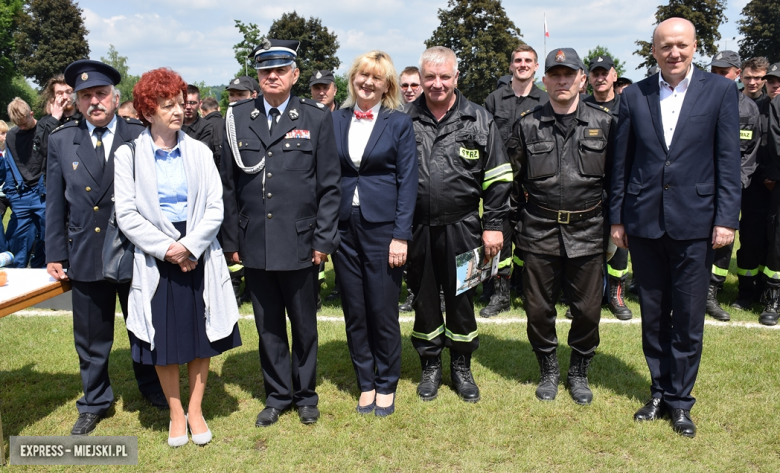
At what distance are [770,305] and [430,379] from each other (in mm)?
4067

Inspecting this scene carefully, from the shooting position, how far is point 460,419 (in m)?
3.98

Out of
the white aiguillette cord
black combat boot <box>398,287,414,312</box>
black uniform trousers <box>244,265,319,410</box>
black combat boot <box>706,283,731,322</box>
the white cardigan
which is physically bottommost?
black combat boot <box>398,287,414,312</box>

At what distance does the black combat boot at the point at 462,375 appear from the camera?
4305mm

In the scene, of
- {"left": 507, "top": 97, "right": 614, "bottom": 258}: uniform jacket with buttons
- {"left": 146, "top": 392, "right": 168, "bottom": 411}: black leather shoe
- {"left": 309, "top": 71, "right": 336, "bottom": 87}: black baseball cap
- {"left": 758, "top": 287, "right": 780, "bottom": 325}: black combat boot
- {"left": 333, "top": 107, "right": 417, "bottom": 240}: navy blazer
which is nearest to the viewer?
{"left": 333, "top": 107, "right": 417, "bottom": 240}: navy blazer

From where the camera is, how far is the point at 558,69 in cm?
388

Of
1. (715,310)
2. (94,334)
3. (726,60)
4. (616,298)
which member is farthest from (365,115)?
(726,60)

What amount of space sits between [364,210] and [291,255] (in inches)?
21.7

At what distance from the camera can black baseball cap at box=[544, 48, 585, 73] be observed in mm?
3826

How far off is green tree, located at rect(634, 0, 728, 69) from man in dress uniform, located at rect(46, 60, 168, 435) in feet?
124

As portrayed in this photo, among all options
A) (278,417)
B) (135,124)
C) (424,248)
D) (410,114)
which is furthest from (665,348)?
(135,124)

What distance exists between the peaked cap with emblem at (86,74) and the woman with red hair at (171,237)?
0.43 m

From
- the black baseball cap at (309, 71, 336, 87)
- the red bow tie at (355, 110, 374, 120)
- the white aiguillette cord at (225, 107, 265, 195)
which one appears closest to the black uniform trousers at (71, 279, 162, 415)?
the white aiguillette cord at (225, 107, 265, 195)

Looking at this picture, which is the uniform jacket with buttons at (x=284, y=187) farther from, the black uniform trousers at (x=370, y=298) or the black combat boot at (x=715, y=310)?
the black combat boot at (x=715, y=310)

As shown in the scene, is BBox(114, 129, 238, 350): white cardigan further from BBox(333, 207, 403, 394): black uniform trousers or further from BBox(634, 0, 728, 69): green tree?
BBox(634, 0, 728, 69): green tree
